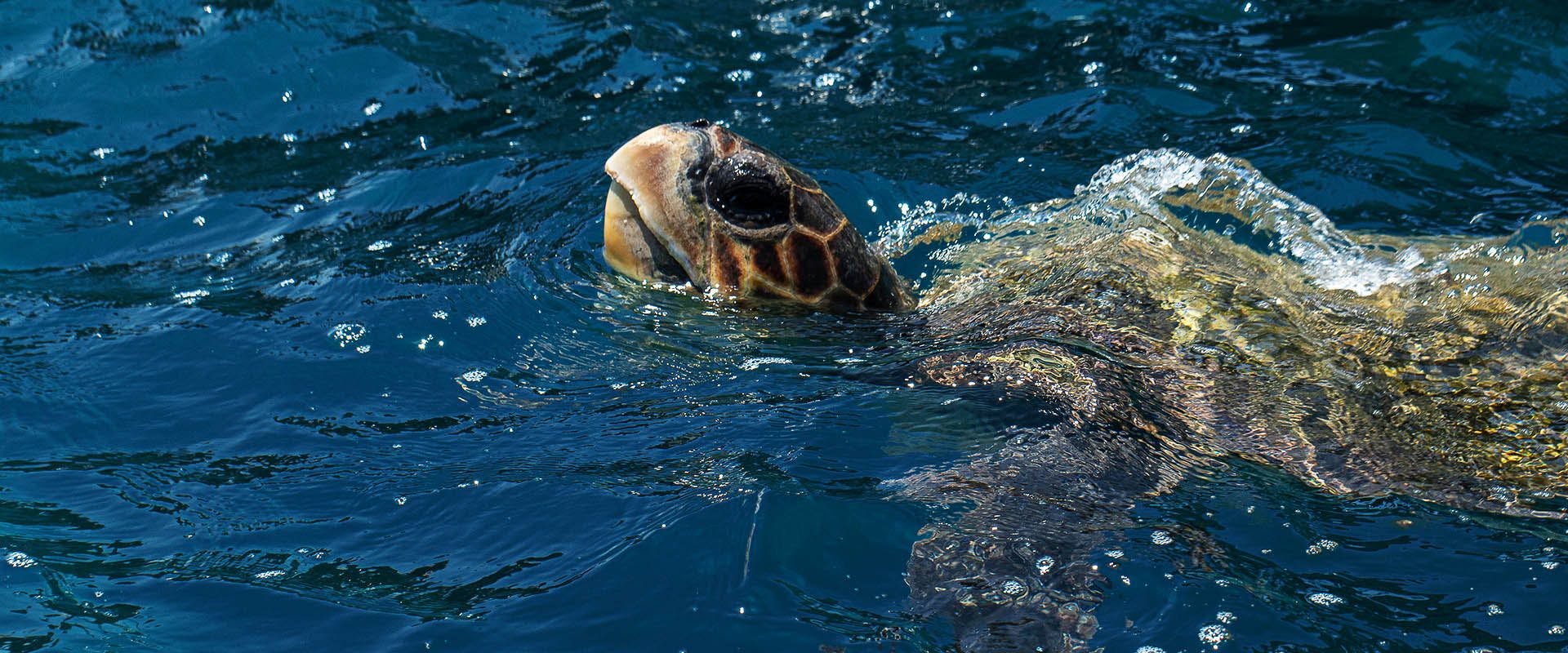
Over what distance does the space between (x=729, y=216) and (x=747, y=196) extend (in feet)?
0.30

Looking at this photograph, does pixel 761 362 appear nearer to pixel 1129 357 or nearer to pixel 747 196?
pixel 747 196

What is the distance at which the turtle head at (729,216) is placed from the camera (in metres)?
3.97

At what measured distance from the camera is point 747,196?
397 cm

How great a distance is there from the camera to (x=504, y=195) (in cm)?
626

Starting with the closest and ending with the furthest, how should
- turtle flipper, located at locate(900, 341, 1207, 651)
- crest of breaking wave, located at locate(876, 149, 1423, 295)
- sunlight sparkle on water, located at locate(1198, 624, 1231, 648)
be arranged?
1. sunlight sparkle on water, located at locate(1198, 624, 1231, 648)
2. turtle flipper, located at locate(900, 341, 1207, 651)
3. crest of breaking wave, located at locate(876, 149, 1423, 295)

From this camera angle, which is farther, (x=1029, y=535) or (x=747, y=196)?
(x=747, y=196)

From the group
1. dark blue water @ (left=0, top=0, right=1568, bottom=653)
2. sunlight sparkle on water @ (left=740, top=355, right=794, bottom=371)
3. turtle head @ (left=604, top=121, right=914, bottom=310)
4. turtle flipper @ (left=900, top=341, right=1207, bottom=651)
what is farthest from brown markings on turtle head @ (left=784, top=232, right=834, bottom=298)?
turtle flipper @ (left=900, top=341, right=1207, bottom=651)

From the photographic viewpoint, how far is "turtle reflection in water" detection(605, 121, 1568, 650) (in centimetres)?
327

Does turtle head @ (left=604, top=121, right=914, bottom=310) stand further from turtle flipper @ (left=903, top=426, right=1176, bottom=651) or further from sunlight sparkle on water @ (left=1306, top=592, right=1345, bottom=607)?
sunlight sparkle on water @ (left=1306, top=592, right=1345, bottom=607)

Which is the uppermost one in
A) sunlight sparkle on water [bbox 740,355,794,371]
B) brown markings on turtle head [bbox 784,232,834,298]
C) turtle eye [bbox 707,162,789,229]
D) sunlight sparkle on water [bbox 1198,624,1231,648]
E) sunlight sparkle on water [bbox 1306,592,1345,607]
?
turtle eye [bbox 707,162,789,229]

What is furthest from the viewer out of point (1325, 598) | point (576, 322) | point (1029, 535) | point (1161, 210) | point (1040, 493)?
point (1161, 210)

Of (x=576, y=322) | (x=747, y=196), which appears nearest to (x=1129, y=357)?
(x=747, y=196)

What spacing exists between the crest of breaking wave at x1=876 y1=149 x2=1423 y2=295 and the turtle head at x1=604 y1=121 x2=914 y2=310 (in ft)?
4.40

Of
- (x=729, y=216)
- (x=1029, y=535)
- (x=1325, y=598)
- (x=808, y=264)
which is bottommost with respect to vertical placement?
(x=1325, y=598)
